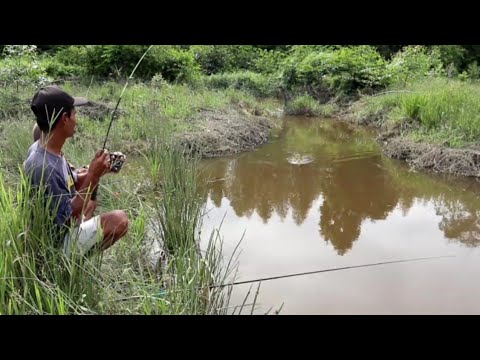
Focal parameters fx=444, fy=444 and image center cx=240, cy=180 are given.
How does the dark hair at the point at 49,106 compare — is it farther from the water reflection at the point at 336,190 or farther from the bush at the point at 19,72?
the bush at the point at 19,72

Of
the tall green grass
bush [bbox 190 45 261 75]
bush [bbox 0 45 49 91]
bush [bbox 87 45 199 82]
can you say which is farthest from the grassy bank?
bush [bbox 190 45 261 75]

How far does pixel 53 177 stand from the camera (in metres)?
2.13

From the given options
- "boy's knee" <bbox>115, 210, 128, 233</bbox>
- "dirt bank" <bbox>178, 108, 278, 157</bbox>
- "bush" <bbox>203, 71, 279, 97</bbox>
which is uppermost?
"bush" <bbox>203, 71, 279, 97</bbox>

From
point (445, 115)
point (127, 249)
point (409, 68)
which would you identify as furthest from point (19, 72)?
point (409, 68)

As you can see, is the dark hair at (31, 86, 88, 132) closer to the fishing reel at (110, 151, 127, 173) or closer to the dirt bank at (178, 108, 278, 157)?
the fishing reel at (110, 151, 127, 173)

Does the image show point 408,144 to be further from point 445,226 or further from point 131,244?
point 131,244

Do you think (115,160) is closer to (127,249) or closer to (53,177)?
(53,177)

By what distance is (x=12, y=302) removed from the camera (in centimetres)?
171

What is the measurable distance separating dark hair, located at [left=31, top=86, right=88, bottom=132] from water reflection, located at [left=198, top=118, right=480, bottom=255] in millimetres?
2032

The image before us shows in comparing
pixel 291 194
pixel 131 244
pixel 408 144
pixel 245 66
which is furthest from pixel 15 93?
pixel 245 66

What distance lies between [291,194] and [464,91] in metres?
4.70

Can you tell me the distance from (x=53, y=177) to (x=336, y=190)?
418cm

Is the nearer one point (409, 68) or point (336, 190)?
point (336, 190)

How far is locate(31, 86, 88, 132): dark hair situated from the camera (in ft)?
6.97
